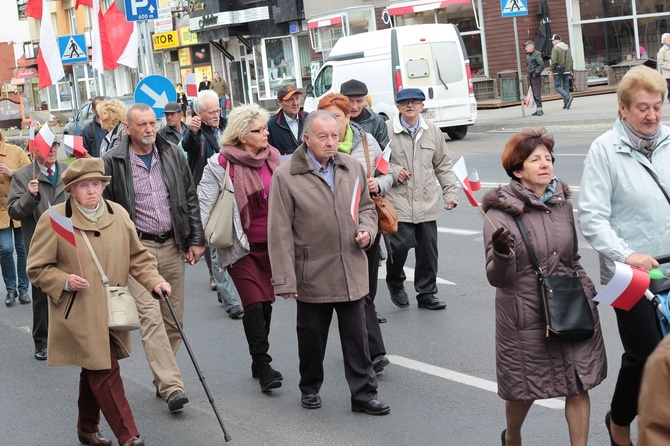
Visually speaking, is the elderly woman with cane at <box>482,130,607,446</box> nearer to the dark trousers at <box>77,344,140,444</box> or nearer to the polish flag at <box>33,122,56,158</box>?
the dark trousers at <box>77,344,140,444</box>

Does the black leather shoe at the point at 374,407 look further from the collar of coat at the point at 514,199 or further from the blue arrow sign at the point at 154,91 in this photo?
the blue arrow sign at the point at 154,91

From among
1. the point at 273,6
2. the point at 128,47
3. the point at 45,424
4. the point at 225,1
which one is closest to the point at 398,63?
the point at 128,47

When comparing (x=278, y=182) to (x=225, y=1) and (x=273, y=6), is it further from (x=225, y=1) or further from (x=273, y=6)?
(x=225, y=1)

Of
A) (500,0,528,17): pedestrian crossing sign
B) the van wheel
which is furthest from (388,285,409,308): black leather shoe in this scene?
(500,0,528,17): pedestrian crossing sign

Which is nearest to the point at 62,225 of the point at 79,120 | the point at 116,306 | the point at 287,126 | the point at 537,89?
the point at 116,306

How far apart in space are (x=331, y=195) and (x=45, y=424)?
245 cm

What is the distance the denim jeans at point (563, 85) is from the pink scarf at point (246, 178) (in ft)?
67.9

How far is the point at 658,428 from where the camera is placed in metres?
2.37

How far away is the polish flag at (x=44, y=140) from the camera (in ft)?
26.5

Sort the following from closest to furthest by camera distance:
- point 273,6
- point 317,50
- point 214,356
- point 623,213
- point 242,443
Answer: point 623,213
point 242,443
point 214,356
point 317,50
point 273,6

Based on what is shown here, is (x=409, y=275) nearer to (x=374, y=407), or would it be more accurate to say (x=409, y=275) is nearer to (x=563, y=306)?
(x=374, y=407)

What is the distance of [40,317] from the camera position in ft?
29.5

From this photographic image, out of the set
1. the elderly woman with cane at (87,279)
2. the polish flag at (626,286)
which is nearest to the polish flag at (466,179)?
the polish flag at (626,286)

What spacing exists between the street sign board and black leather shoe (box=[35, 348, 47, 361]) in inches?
390
